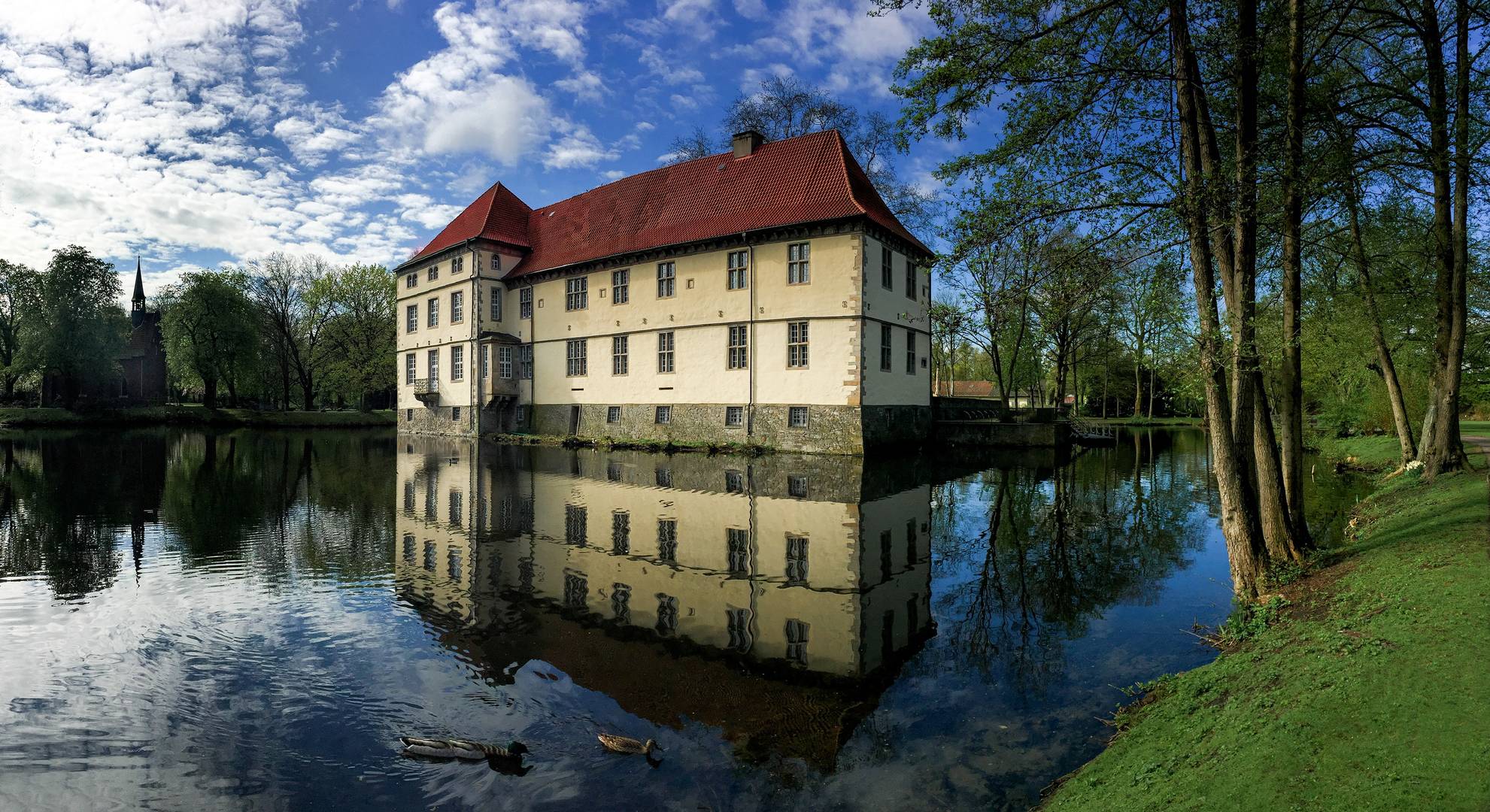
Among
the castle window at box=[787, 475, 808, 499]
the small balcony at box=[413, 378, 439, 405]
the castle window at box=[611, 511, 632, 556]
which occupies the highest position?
the small balcony at box=[413, 378, 439, 405]

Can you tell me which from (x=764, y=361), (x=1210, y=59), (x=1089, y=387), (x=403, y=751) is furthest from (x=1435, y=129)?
(x=1089, y=387)

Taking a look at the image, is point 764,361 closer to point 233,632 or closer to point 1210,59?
point 1210,59

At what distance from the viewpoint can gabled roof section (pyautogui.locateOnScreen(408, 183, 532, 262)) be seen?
37812 mm

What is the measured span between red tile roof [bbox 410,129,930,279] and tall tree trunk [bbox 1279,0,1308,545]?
17.1 metres

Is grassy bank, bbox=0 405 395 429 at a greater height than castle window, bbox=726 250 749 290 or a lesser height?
lesser

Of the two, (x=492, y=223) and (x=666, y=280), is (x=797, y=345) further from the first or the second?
(x=492, y=223)

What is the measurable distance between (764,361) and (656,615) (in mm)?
20464

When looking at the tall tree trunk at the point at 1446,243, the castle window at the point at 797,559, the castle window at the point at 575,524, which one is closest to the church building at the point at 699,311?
the castle window at the point at 575,524

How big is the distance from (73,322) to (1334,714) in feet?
212

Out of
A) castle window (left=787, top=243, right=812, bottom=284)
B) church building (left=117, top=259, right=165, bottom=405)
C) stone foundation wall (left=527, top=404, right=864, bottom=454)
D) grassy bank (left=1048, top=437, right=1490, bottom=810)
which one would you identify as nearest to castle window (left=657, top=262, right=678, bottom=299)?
stone foundation wall (left=527, top=404, right=864, bottom=454)

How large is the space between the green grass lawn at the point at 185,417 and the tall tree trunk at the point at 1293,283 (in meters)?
54.9

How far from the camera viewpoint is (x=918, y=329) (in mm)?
30203

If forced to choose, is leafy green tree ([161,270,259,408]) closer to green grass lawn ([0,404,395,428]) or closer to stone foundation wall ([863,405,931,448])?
green grass lawn ([0,404,395,428])

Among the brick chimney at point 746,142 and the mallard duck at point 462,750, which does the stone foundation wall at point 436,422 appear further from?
the mallard duck at point 462,750
